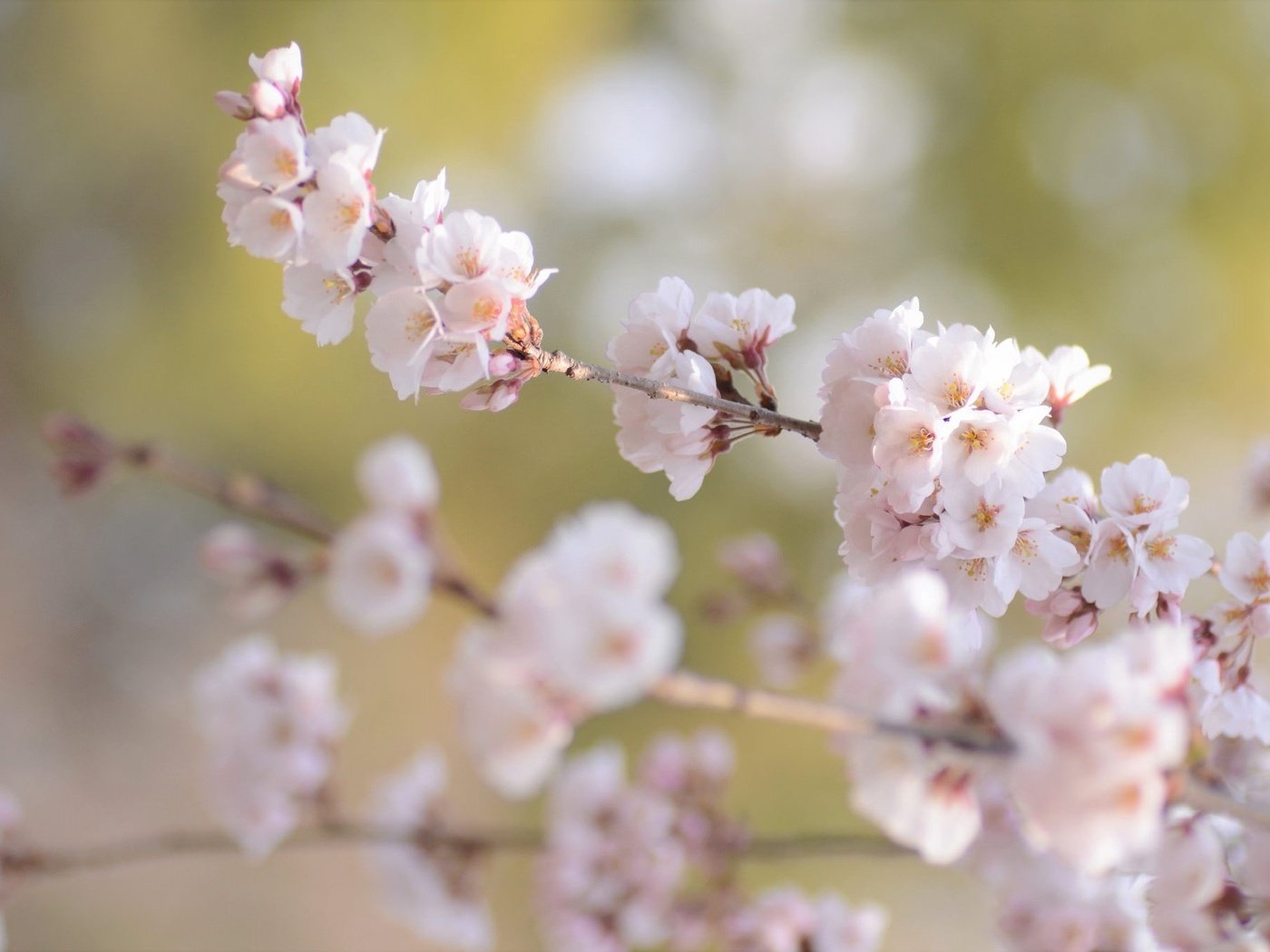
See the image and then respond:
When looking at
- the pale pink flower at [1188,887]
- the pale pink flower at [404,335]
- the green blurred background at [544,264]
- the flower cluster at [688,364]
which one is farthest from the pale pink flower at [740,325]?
the green blurred background at [544,264]

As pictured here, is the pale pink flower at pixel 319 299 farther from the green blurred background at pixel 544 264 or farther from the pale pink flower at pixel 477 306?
the green blurred background at pixel 544 264

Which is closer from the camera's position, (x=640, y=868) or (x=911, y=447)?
(x=911, y=447)

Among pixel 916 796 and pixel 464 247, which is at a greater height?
pixel 464 247

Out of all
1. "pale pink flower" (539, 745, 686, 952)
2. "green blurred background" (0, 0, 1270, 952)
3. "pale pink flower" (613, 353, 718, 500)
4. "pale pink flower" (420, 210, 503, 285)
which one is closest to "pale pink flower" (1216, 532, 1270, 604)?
"pale pink flower" (613, 353, 718, 500)

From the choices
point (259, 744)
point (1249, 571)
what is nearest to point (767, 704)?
point (1249, 571)

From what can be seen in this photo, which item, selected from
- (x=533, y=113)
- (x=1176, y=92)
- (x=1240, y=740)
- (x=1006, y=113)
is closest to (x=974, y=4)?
(x=1006, y=113)

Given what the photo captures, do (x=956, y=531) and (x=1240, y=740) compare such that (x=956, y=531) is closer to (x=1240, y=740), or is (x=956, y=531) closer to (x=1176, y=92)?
(x=1240, y=740)

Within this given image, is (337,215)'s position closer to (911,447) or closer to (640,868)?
(911,447)
